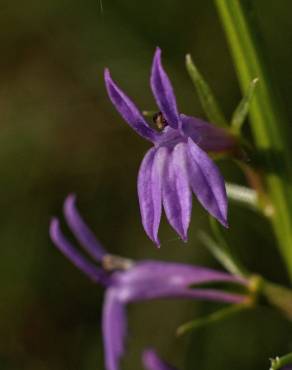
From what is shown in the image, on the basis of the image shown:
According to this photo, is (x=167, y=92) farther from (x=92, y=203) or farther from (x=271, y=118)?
(x=92, y=203)

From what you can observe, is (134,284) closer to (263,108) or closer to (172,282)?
(172,282)

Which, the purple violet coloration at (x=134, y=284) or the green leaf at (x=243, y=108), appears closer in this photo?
the green leaf at (x=243, y=108)

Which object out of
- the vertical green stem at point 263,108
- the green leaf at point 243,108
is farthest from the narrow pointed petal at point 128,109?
the vertical green stem at point 263,108

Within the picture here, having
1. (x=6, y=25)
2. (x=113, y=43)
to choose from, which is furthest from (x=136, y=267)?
(x=6, y=25)

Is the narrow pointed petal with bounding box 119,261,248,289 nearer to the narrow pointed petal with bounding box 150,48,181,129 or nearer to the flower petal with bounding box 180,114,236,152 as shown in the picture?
the flower petal with bounding box 180,114,236,152

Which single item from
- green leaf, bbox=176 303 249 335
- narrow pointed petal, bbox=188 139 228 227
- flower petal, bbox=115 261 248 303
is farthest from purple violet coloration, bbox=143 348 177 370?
narrow pointed petal, bbox=188 139 228 227

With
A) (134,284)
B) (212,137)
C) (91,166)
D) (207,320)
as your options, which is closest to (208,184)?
(212,137)

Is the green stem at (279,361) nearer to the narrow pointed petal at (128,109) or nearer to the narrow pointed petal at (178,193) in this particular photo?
the narrow pointed petal at (178,193)

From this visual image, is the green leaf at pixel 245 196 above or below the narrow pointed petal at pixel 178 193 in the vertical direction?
below
